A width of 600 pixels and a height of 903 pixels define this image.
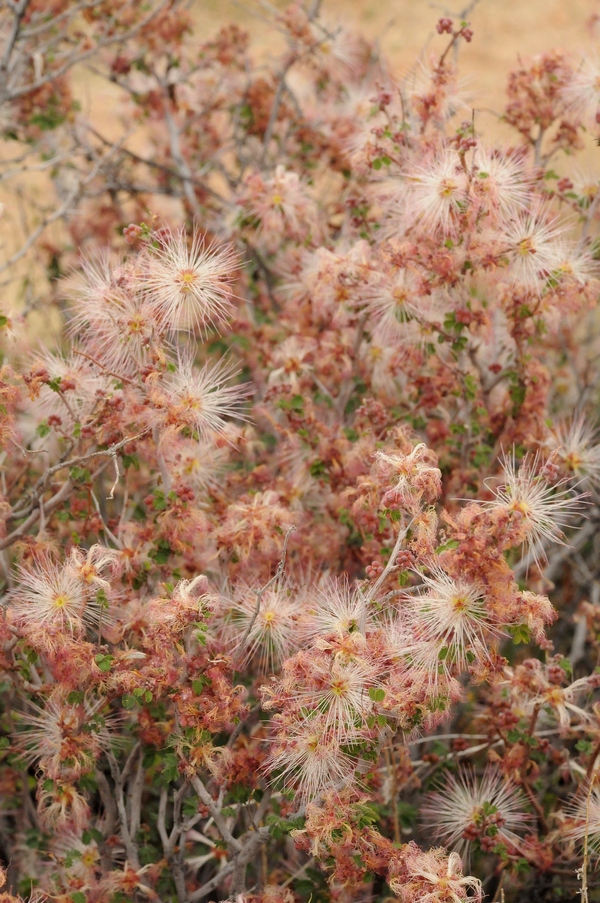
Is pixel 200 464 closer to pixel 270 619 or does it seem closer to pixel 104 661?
pixel 270 619

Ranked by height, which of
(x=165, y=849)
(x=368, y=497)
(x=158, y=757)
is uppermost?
(x=368, y=497)

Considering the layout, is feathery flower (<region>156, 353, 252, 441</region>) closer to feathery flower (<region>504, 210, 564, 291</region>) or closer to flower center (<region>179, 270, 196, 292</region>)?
flower center (<region>179, 270, 196, 292</region>)

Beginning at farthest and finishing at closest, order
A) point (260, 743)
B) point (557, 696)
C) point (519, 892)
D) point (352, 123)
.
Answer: point (352, 123), point (519, 892), point (260, 743), point (557, 696)

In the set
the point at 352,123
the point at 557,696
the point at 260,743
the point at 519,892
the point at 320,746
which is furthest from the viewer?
the point at 352,123

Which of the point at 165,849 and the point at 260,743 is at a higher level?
the point at 260,743

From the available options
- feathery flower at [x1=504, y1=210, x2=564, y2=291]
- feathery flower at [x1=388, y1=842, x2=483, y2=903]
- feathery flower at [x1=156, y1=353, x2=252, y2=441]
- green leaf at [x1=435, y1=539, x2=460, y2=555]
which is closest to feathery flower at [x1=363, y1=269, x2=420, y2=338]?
feathery flower at [x1=504, y1=210, x2=564, y2=291]

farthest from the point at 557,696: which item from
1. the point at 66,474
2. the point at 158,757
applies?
the point at 66,474

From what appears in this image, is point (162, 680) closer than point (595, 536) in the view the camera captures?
Yes

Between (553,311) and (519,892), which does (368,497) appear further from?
(519,892)
